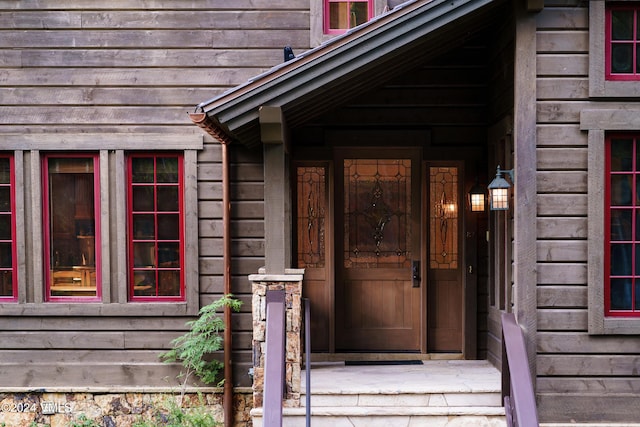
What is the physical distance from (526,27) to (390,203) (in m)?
2.49

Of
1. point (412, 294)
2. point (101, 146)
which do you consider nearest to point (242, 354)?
point (412, 294)

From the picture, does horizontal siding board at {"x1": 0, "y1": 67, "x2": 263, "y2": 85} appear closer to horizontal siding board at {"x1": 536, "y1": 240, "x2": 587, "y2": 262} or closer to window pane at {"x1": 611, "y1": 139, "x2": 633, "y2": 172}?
horizontal siding board at {"x1": 536, "y1": 240, "x2": 587, "y2": 262}

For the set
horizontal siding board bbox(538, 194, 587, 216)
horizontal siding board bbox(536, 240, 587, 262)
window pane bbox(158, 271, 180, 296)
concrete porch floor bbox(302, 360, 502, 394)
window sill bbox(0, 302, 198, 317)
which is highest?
horizontal siding board bbox(538, 194, 587, 216)

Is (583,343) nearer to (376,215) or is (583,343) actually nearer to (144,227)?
(376,215)

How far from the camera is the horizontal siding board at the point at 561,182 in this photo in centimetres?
484

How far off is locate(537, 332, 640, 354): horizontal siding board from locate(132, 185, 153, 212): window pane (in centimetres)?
405

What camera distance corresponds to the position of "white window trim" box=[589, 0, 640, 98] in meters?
4.80

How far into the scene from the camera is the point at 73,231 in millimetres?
6215

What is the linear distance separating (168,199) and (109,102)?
46.7 inches

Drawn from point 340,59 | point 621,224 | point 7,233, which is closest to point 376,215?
point 340,59

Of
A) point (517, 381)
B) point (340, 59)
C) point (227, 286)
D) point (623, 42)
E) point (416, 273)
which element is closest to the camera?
point (517, 381)

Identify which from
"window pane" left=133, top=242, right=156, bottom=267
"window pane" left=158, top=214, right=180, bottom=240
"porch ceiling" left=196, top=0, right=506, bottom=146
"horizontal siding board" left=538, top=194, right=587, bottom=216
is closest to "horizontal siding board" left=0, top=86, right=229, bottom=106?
"window pane" left=158, top=214, right=180, bottom=240

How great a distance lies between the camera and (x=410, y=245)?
6594 millimetres

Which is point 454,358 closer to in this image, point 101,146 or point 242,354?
point 242,354
